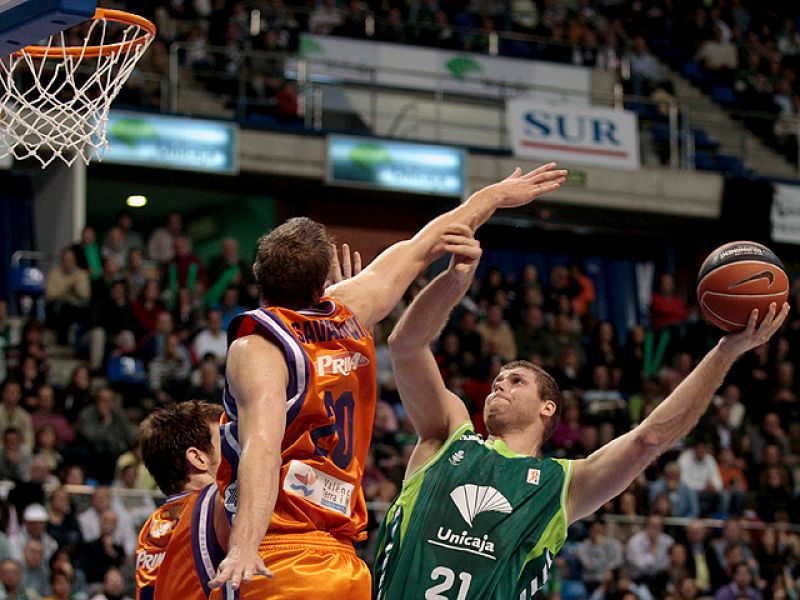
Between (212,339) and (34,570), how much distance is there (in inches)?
182

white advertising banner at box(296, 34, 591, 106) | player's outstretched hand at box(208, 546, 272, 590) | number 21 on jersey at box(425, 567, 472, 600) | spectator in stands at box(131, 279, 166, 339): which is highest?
white advertising banner at box(296, 34, 591, 106)

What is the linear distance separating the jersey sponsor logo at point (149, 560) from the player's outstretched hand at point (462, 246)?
5.12 ft

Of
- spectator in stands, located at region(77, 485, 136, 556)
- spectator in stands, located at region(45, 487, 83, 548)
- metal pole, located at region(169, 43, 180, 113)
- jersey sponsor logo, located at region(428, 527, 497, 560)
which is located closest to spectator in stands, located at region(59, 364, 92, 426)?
spectator in stands, located at region(77, 485, 136, 556)

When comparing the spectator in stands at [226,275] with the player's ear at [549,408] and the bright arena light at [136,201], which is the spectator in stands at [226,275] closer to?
the bright arena light at [136,201]

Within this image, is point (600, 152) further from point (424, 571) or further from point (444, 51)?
point (424, 571)

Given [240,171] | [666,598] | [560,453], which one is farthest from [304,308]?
[240,171]

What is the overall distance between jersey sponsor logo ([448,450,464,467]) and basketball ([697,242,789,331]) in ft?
3.61

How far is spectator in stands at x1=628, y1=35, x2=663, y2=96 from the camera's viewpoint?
22.4 m

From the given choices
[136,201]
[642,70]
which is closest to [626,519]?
[136,201]

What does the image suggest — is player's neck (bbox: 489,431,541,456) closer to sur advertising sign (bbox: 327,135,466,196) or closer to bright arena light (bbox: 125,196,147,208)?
sur advertising sign (bbox: 327,135,466,196)

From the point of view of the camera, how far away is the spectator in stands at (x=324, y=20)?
68.6 ft

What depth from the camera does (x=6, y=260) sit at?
65.9 feet

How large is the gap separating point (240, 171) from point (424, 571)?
15.0 metres

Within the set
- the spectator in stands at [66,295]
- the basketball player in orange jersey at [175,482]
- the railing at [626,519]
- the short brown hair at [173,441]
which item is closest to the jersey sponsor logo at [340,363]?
the basketball player in orange jersey at [175,482]
